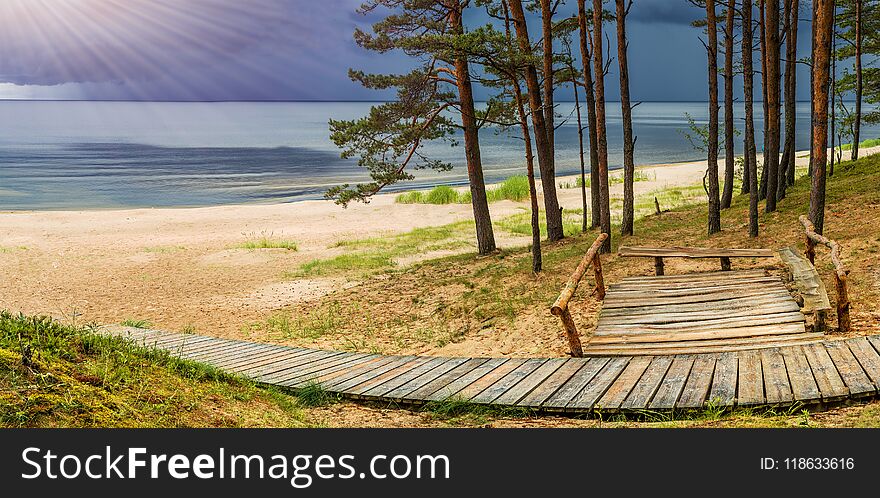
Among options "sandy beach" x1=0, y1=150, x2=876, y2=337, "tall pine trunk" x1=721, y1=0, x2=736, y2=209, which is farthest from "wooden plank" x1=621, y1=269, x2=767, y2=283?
"sandy beach" x1=0, y1=150, x2=876, y2=337

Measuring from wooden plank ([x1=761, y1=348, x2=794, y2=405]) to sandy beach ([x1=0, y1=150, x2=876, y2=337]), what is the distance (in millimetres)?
9556

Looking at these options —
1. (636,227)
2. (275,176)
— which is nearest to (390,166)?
(636,227)

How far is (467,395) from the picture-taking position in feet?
23.1

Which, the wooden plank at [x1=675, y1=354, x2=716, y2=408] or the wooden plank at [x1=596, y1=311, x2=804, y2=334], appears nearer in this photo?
the wooden plank at [x1=675, y1=354, x2=716, y2=408]

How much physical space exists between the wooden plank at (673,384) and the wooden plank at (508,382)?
1319 millimetres

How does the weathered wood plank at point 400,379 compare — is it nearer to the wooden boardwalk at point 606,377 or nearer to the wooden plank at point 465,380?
the wooden boardwalk at point 606,377

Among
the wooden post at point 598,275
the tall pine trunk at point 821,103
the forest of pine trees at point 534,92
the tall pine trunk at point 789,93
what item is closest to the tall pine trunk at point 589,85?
the forest of pine trees at point 534,92

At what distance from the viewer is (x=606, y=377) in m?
7.32

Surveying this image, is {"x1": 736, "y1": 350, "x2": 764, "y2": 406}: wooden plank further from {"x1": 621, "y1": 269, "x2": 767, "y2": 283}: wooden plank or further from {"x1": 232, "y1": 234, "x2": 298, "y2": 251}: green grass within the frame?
{"x1": 232, "y1": 234, "x2": 298, "y2": 251}: green grass

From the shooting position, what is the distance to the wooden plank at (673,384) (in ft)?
20.7

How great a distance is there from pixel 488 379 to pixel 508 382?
0.27 m

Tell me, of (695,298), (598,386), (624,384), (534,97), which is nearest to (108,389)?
(598,386)

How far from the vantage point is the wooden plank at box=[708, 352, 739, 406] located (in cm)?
624

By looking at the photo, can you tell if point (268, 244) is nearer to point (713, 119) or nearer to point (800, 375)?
point (713, 119)
